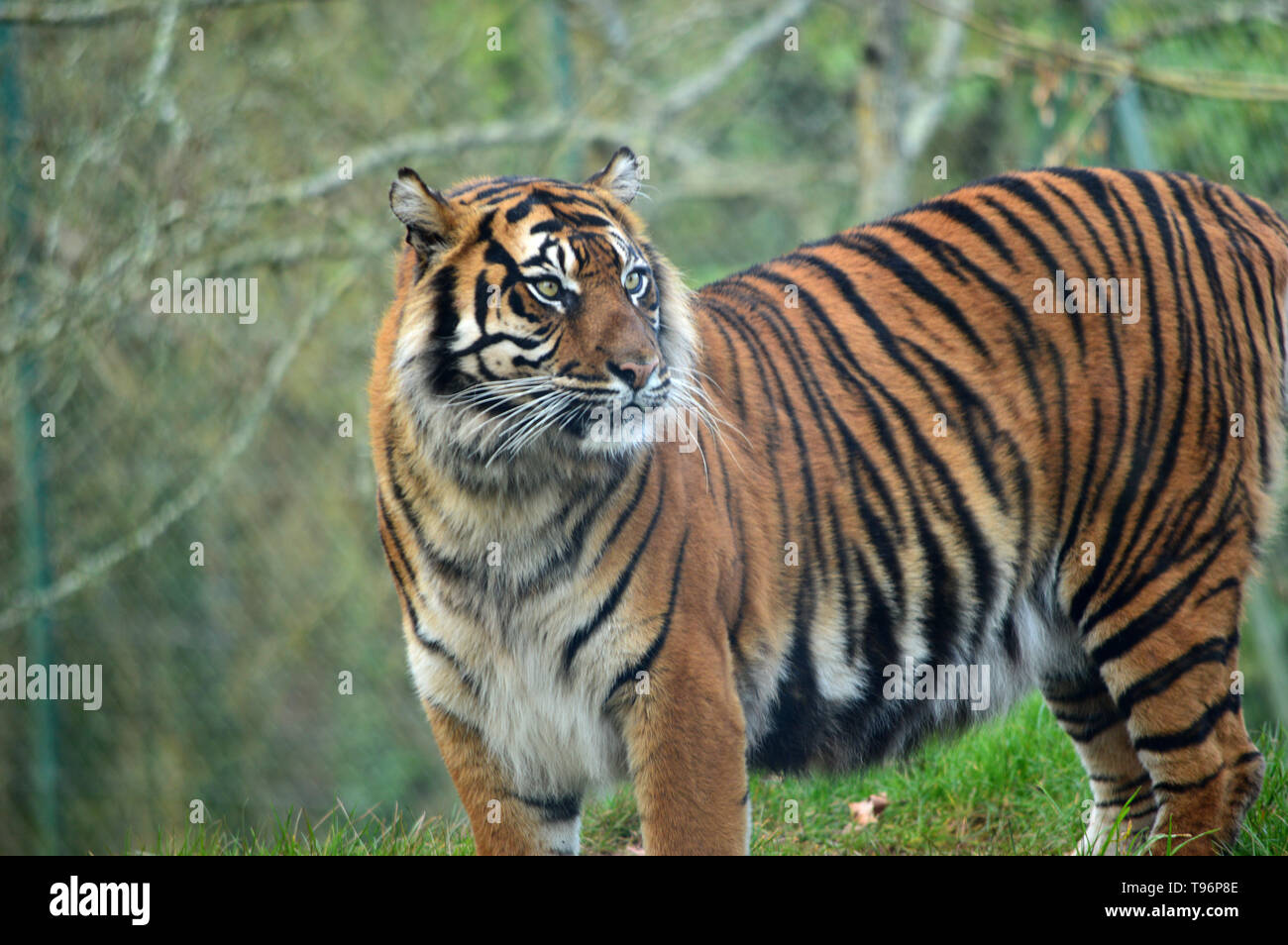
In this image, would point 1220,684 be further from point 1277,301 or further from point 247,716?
point 247,716

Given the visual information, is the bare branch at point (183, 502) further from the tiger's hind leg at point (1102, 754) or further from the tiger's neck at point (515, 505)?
the tiger's hind leg at point (1102, 754)

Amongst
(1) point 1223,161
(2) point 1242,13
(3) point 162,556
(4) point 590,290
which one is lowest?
(3) point 162,556

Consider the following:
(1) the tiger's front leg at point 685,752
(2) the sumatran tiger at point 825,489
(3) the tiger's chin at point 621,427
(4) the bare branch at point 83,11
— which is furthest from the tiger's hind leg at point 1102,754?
(4) the bare branch at point 83,11

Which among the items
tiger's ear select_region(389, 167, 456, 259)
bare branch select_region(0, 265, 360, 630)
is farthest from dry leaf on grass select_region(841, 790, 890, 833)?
bare branch select_region(0, 265, 360, 630)

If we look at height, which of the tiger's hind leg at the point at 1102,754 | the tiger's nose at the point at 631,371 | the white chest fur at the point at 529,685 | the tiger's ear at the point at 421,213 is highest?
the tiger's ear at the point at 421,213

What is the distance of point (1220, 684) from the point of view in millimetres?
3336

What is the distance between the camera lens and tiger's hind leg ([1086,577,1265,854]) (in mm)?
3307

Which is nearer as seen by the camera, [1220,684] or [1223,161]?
[1220,684]

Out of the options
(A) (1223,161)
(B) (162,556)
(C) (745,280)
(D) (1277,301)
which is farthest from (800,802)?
(B) (162,556)

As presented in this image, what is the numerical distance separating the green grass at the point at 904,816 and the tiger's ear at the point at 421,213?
1.68 metres

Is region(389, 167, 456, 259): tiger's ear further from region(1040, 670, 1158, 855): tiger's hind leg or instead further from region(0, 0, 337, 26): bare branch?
region(0, 0, 337, 26): bare branch

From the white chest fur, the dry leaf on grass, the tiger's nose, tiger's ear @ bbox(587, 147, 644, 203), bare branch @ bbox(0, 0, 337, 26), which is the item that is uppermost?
bare branch @ bbox(0, 0, 337, 26)

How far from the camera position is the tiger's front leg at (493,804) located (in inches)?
121

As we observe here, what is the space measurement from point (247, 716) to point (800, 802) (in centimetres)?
395
